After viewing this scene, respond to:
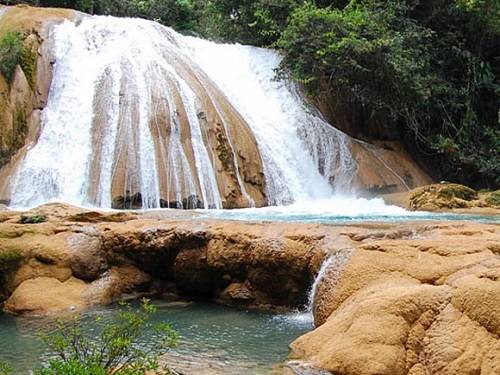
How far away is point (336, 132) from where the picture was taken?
828 inches

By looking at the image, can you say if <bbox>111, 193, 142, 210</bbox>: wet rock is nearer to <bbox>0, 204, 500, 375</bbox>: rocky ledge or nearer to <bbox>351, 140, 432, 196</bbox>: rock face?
<bbox>0, 204, 500, 375</bbox>: rocky ledge

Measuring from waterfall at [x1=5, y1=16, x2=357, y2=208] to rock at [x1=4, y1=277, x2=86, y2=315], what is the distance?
18.0ft

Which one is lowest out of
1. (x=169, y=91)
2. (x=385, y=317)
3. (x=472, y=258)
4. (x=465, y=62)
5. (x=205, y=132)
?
(x=385, y=317)

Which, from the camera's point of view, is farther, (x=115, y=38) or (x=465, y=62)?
(x=465, y=62)

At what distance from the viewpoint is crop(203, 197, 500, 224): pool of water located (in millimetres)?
12891

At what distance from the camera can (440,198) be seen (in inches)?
636

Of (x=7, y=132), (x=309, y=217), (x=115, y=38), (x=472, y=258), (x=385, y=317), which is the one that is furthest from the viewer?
(x=115, y=38)

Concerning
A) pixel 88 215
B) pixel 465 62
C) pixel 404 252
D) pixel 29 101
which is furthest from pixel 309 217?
pixel 465 62

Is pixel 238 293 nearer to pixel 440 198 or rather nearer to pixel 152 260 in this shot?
pixel 152 260

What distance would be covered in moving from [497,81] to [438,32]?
285 centimetres

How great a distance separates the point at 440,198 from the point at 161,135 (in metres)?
7.11

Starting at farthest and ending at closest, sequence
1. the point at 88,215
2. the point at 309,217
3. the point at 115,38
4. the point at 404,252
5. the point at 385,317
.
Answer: the point at 115,38 < the point at 309,217 < the point at 88,215 < the point at 404,252 < the point at 385,317

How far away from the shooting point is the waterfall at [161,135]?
51.5ft

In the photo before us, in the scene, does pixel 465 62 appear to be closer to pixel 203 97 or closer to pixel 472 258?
pixel 203 97
